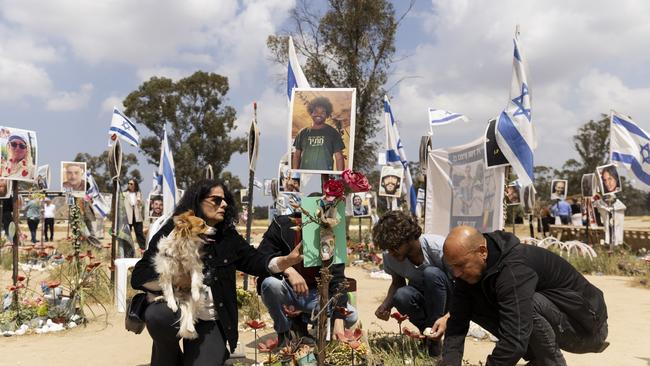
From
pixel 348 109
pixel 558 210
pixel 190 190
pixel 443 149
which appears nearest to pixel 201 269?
pixel 190 190

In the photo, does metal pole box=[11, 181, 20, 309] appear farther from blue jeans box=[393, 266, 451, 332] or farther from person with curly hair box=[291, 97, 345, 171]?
blue jeans box=[393, 266, 451, 332]

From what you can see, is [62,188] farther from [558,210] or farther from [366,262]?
[558,210]

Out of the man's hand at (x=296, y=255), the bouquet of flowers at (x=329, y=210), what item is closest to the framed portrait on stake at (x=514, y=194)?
the man's hand at (x=296, y=255)

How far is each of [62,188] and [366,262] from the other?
346 inches

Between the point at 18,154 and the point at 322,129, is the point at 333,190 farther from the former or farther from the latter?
the point at 18,154

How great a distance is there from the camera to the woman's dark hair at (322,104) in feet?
17.6

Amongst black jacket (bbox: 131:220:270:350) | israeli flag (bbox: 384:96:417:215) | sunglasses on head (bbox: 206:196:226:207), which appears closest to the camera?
black jacket (bbox: 131:220:270:350)

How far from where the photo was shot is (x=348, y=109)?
5.31 meters

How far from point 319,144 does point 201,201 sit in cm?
237

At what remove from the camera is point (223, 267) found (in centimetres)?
309

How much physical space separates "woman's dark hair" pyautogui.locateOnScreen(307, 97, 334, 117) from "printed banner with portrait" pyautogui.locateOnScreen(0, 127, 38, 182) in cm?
333

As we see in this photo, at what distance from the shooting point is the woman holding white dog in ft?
9.47

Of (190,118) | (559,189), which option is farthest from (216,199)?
(190,118)

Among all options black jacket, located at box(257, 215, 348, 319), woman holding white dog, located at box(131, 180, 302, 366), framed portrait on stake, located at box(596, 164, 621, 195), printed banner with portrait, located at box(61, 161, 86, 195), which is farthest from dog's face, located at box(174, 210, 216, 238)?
printed banner with portrait, located at box(61, 161, 86, 195)
